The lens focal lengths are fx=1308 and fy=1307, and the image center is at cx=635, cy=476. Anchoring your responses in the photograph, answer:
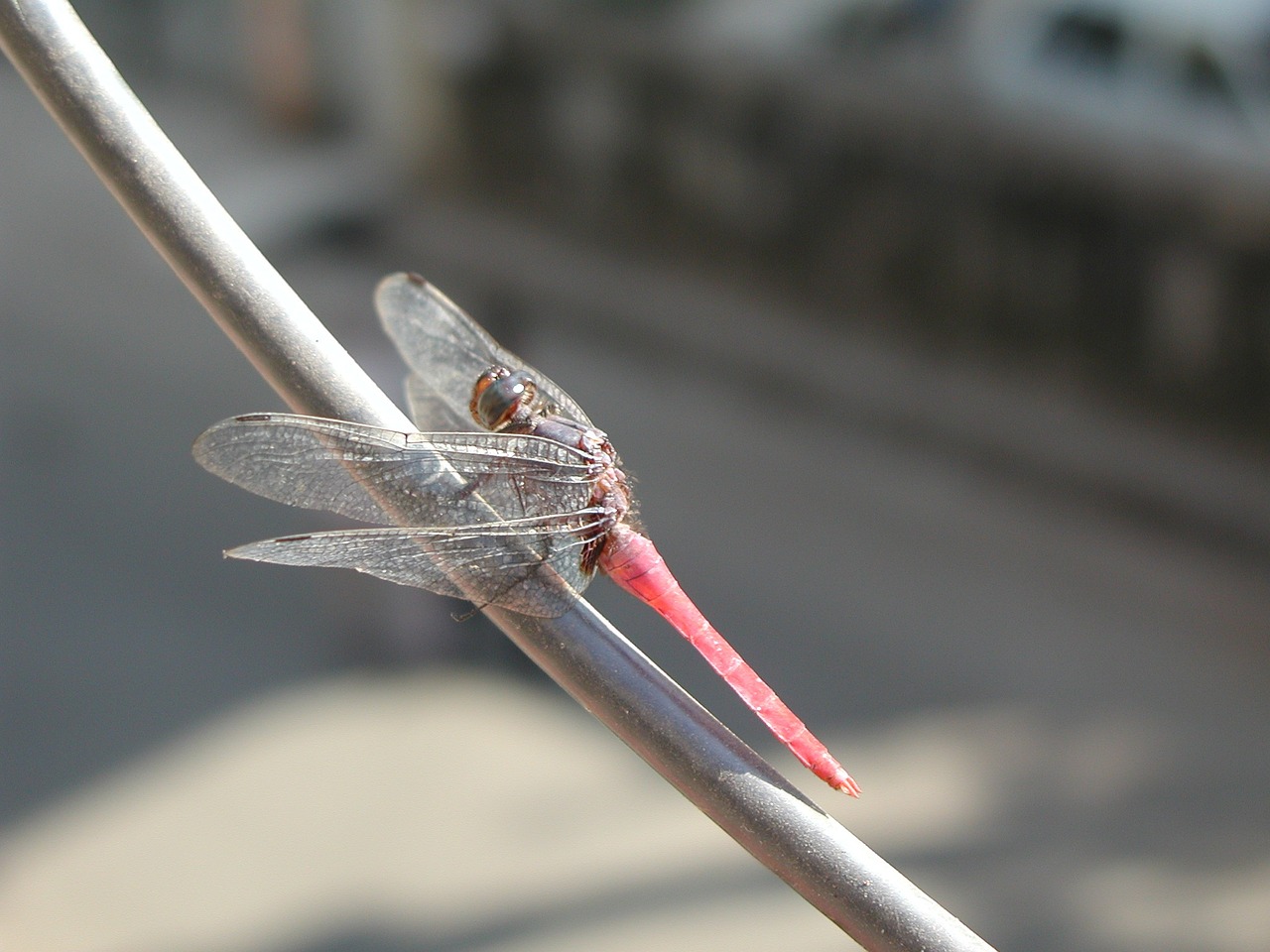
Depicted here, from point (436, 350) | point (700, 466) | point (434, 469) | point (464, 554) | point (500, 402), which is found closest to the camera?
point (434, 469)

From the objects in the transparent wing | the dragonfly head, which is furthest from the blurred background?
the dragonfly head

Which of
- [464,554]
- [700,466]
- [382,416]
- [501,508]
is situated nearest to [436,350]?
[501,508]

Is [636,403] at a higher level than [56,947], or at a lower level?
higher

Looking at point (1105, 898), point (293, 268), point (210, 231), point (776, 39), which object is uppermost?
point (776, 39)

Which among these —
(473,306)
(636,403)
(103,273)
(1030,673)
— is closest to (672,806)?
(1030,673)

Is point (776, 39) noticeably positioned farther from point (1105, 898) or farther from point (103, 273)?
point (1105, 898)

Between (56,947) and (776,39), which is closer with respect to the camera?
(56,947)

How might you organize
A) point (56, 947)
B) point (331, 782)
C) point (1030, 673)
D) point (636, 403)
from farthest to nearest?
point (636, 403) < point (1030, 673) < point (331, 782) < point (56, 947)

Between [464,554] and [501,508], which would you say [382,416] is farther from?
[501,508]
